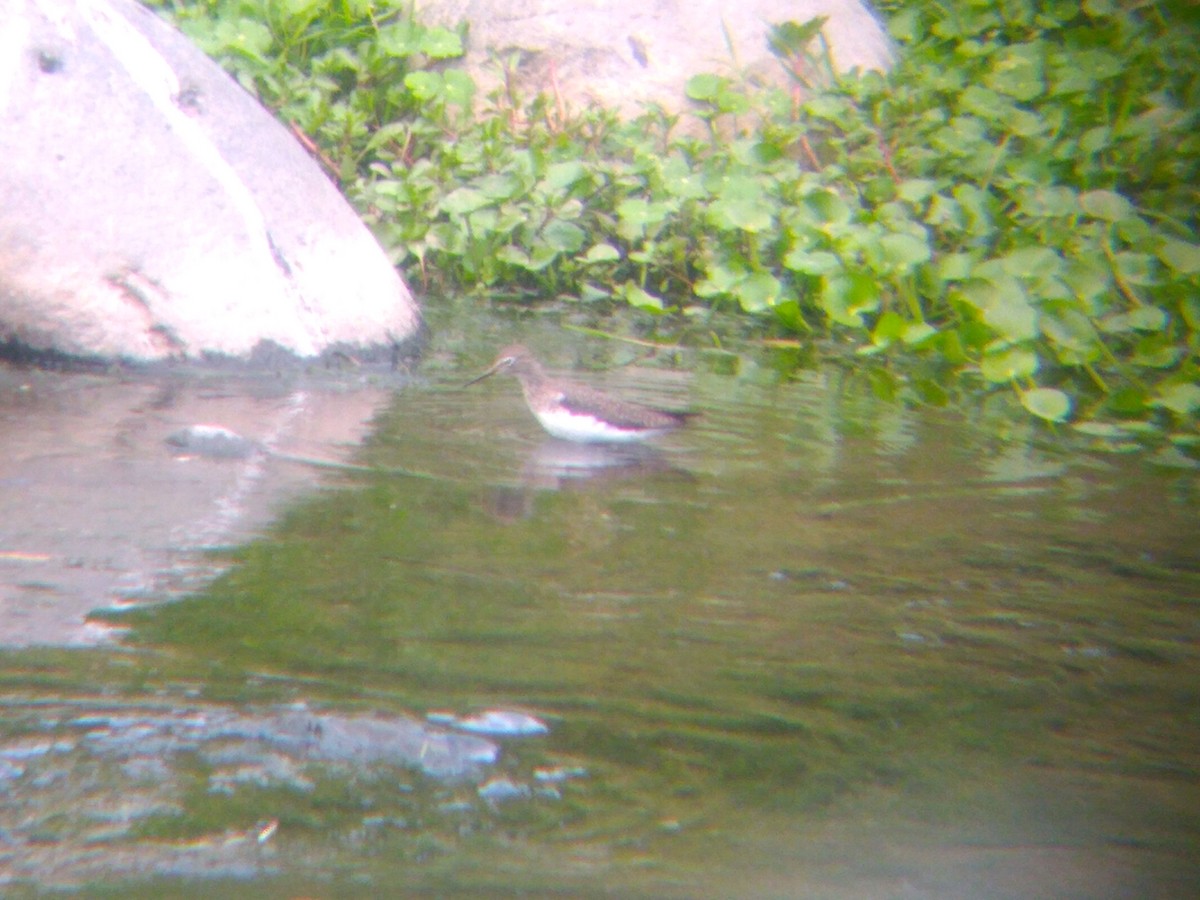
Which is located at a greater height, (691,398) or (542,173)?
(542,173)

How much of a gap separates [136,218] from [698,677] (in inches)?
152

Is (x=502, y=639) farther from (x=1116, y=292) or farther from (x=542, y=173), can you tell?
(x=542, y=173)

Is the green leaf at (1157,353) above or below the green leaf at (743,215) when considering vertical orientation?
below

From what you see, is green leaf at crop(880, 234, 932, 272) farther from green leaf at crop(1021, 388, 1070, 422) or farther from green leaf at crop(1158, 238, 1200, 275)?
green leaf at crop(1021, 388, 1070, 422)

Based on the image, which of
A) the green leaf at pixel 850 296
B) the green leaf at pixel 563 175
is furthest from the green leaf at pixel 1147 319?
the green leaf at pixel 563 175

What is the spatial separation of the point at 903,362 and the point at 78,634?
5196mm

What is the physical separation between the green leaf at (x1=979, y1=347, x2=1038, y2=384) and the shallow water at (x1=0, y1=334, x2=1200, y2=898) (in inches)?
48.2

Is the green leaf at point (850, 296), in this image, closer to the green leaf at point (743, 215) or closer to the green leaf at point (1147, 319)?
the green leaf at point (743, 215)

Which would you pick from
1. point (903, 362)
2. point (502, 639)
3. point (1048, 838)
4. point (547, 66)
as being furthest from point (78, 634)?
point (547, 66)

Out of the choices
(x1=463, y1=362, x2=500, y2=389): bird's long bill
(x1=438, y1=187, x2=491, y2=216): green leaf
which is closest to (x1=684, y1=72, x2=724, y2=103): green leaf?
(x1=438, y1=187, x2=491, y2=216): green leaf

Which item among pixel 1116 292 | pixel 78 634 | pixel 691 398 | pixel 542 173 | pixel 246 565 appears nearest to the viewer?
pixel 78 634

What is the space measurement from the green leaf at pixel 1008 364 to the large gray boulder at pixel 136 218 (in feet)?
8.97

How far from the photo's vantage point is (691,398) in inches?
256

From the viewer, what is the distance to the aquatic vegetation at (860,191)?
6.87m
